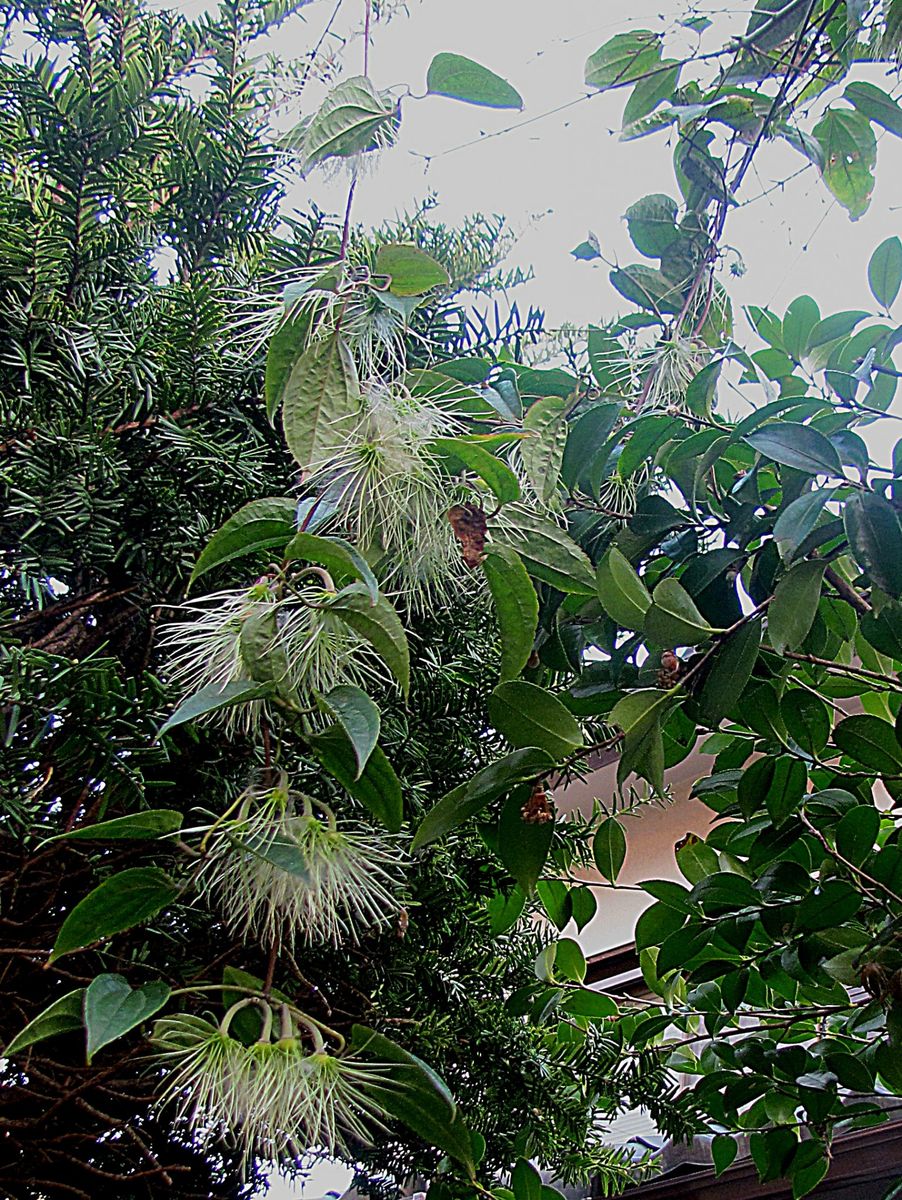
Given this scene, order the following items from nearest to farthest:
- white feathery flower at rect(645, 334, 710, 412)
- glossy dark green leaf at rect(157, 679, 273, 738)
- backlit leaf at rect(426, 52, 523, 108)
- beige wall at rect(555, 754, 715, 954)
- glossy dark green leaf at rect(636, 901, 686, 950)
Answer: glossy dark green leaf at rect(157, 679, 273, 738)
backlit leaf at rect(426, 52, 523, 108)
white feathery flower at rect(645, 334, 710, 412)
glossy dark green leaf at rect(636, 901, 686, 950)
beige wall at rect(555, 754, 715, 954)

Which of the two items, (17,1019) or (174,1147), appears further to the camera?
(174,1147)

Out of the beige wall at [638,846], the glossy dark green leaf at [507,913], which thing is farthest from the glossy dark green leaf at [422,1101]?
the beige wall at [638,846]

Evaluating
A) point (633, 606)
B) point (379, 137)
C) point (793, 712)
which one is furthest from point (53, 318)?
point (793, 712)

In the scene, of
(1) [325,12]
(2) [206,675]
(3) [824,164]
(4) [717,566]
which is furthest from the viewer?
(1) [325,12]

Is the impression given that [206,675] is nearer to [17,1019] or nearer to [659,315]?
[17,1019]

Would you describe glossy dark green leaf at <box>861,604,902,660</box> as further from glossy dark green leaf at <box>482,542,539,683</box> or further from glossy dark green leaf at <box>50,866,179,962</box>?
glossy dark green leaf at <box>50,866,179,962</box>

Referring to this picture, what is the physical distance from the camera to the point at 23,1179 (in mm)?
441

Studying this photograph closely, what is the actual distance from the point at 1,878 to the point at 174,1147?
0.84ft

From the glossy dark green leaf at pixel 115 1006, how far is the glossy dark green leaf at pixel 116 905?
0.02 metres

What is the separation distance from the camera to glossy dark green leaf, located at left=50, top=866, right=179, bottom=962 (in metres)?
0.34

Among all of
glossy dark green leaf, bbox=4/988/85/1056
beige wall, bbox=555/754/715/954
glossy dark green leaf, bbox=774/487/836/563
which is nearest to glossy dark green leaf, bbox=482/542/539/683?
glossy dark green leaf, bbox=774/487/836/563

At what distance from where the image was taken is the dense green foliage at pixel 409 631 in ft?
1.22

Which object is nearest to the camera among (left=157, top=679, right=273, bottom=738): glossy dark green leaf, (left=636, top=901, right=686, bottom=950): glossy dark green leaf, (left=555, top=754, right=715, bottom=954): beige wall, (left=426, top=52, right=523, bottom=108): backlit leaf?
(left=157, top=679, right=273, bottom=738): glossy dark green leaf

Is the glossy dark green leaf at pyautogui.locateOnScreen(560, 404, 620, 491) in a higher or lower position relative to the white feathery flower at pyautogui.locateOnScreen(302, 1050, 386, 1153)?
higher
